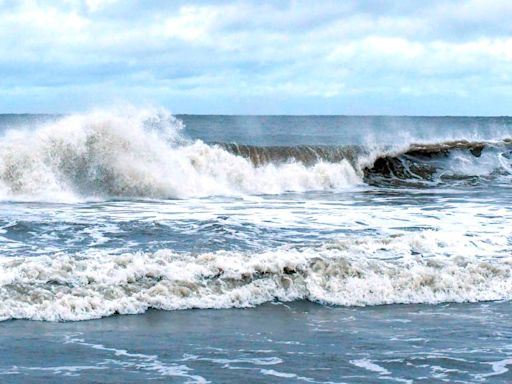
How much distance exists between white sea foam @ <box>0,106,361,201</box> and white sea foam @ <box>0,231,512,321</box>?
906 centimetres

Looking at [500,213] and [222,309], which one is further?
[500,213]

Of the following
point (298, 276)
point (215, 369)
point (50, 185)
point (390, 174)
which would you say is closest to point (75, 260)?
point (298, 276)

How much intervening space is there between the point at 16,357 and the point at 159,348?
1301 millimetres

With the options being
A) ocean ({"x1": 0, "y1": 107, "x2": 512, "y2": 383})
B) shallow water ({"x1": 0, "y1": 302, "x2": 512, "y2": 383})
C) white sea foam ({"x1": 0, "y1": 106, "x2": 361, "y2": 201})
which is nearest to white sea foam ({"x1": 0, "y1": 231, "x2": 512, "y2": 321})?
ocean ({"x1": 0, "y1": 107, "x2": 512, "y2": 383})

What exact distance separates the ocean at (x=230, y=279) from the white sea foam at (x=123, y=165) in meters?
0.07

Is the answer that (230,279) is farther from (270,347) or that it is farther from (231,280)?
(270,347)

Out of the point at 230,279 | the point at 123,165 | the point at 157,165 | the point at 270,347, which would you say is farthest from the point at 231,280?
the point at 157,165

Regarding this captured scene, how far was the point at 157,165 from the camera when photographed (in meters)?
22.3

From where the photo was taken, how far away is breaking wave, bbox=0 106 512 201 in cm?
2047

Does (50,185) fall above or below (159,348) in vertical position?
above

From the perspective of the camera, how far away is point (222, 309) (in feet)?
31.8

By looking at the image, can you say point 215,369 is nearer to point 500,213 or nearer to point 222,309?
point 222,309

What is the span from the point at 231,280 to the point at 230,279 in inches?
1.1

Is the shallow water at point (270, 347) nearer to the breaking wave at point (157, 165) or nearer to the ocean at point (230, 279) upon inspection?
the ocean at point (230, 279)
